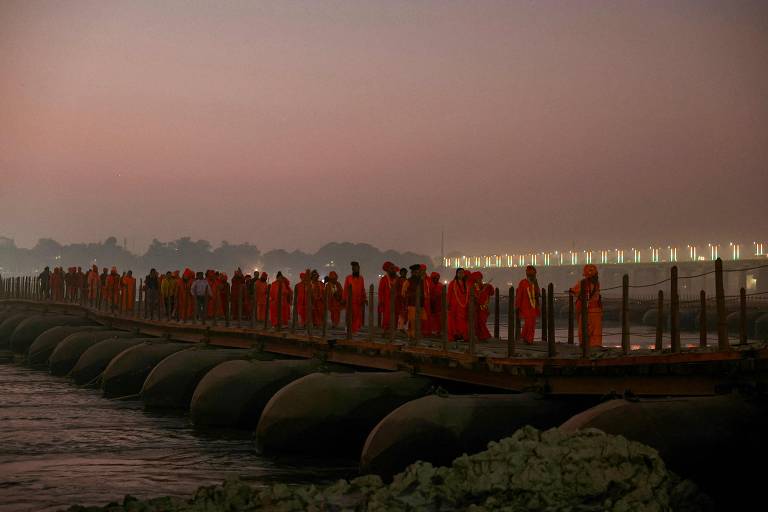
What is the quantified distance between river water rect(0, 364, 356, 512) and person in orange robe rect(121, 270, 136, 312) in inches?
501

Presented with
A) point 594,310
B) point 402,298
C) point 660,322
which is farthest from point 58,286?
point 660,322

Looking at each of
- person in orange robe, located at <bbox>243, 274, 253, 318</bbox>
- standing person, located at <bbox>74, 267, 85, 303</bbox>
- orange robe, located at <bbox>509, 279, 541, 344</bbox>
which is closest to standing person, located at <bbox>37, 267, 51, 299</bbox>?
standing person, located at <bbox>74, 267, 85, 303</bbox>

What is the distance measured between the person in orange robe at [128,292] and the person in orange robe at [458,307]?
68.3 feet

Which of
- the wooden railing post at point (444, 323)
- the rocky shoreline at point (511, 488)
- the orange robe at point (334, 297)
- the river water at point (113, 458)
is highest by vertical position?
the orange robe at point (334, 297)

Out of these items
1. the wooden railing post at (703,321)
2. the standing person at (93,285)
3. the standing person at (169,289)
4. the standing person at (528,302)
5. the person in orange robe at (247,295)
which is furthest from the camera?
the standing person at (93,285)

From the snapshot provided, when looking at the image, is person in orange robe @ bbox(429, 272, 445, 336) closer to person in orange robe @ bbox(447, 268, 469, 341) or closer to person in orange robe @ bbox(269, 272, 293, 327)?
person in orange robe @ bbox(447, 268, 469, 341)

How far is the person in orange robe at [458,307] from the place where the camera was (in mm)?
19359

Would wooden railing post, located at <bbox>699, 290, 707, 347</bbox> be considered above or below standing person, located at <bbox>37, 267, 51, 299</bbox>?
below

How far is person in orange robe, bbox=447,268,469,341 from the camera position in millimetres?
19359

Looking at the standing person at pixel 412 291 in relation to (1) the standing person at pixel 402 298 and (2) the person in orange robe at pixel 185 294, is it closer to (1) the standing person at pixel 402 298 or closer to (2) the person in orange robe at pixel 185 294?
(1) the standing person at pixel 402 298

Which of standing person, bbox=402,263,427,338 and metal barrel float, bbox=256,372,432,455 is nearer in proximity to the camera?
metal barrel float, bbox=256,372,432,455

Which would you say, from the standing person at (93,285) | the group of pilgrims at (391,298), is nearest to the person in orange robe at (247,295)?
the group of pilgrims at (391,298)

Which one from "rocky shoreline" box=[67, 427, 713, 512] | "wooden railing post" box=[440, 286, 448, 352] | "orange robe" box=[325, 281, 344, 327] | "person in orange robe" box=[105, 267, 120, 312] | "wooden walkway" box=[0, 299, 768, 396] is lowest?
"rocky shoreline" box=[67, 427, 713, 512]

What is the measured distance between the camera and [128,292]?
39.0m
